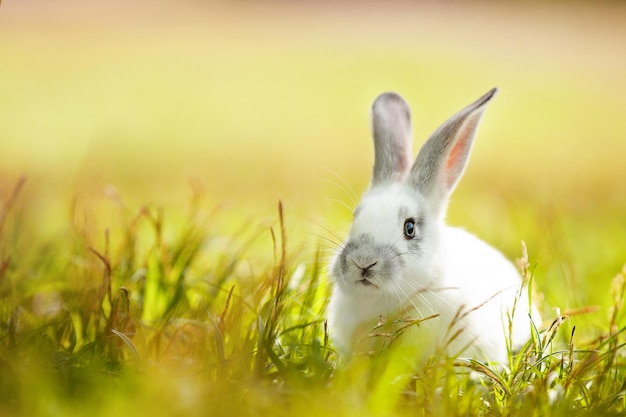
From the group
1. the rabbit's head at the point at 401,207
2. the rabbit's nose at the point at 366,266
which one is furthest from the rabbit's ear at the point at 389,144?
the rabbit's nose at the point at 366,266

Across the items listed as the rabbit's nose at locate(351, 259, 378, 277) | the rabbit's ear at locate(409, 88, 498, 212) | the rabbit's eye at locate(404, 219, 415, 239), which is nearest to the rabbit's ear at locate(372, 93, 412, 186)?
the rabbit's ear at locate(409, 88, 498, 212)

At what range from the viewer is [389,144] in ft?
13.1

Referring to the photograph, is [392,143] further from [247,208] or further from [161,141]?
[161,141]

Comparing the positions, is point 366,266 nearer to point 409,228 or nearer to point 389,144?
point 409,228

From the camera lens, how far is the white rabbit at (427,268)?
11.0 ft

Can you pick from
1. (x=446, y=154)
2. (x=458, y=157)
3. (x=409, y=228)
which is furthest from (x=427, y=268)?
(x=458, y=157)

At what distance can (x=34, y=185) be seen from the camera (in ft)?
18.8

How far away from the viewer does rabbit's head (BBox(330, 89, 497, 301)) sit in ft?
11.2

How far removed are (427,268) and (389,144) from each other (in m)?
0.75

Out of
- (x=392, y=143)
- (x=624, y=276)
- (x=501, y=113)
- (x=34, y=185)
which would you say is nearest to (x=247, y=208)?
(x=34, y=185)

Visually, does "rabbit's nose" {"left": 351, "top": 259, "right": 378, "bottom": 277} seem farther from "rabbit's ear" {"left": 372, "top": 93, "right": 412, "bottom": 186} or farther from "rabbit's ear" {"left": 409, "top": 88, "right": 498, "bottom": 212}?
"rabbit's ear" {"left": 372, "top": 93, "right": 412, "bottom": 186}

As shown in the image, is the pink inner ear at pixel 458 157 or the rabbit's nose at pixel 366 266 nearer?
the rabbit's nose at pixel 366 266

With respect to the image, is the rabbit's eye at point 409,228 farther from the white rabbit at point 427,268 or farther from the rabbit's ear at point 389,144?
the rabbit's ear at point 389,144

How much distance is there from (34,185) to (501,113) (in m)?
7.22
